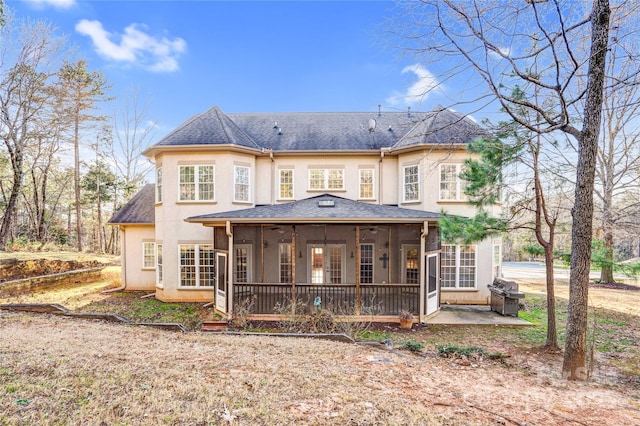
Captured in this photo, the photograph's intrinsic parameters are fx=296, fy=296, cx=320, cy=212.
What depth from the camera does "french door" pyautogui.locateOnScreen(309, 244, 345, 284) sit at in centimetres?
1277

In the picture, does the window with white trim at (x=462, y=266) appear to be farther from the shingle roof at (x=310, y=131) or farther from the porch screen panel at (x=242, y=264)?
the porch screen panel at (x=242, y=264)

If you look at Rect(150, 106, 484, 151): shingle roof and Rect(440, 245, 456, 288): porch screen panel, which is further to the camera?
Rect(150, 106, 484, 151): shingle roof

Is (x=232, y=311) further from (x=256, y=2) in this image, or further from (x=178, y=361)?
(x=256, y=2)

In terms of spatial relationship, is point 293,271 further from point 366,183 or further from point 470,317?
point 470,317

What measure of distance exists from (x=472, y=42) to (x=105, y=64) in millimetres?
26879

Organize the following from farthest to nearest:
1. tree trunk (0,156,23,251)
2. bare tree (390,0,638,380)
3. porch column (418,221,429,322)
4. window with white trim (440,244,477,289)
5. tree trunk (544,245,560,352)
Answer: tree trunk (0,156,23,251) < window with white trim (440,244,477,289) < porch column (418,221,429,322) < tree trunk (544,245,560,352) < bare tree (390,0,638,380)

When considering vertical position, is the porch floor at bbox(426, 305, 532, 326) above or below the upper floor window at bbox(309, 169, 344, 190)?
below

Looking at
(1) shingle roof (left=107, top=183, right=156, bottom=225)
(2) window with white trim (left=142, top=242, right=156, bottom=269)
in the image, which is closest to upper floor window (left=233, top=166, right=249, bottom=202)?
(1) shingle roof (left=107, top=183, right=156, bottom=225)

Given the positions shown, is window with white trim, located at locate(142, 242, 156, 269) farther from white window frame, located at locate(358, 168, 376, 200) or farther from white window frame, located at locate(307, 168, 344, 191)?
white window frame, located at locate(358, 168, 376, 200)

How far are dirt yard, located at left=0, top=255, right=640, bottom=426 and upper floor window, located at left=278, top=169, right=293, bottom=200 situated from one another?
7.16m

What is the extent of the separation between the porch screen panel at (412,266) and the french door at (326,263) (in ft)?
8.92

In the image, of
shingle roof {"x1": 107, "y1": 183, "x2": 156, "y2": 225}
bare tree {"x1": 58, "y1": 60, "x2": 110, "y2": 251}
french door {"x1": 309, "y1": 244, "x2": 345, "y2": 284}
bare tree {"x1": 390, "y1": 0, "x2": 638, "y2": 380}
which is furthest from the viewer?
bare tree {"x1": 58, "y1": 60, "x2": 110, "y2": 251}

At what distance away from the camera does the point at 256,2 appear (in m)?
12.9

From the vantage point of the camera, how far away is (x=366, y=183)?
528 inches
